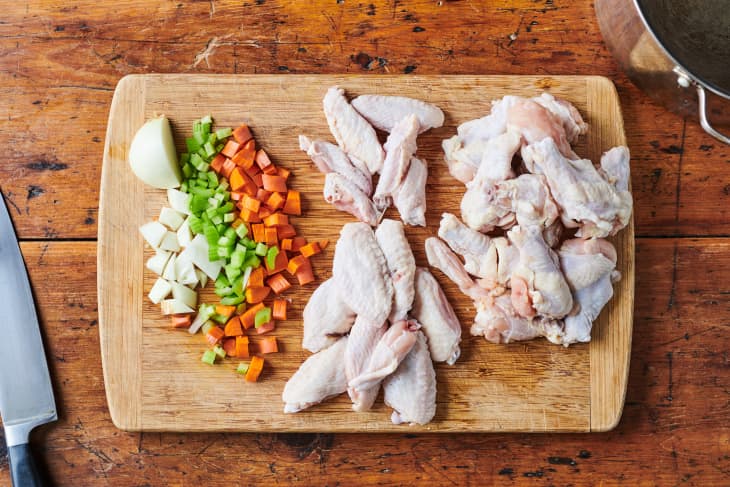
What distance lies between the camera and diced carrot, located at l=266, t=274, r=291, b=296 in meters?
2.56

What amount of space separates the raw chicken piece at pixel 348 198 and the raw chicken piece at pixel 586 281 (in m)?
0.80

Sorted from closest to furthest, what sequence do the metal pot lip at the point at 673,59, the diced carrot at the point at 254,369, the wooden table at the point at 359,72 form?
the metal pot lip at the point at 673,59 < the diced carrot at the point at 254,369 < the wooden table at the point at 359,72

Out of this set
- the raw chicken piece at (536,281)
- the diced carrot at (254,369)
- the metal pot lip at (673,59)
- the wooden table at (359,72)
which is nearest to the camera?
the metal pot lip at (673,59)

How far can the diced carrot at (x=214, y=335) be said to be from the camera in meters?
2.52

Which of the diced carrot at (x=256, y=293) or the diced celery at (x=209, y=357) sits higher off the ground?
the diced carrot at (x=256, y=293)

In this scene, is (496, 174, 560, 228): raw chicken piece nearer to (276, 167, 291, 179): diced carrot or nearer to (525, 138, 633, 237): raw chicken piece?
(525, 138, 633, 237): raw chicken piece

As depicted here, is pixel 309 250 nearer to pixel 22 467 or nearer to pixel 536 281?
pixel 536 281

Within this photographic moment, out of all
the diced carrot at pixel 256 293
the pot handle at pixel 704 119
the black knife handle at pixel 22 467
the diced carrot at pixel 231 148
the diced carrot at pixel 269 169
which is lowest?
the black knife handle at pixel 22 467

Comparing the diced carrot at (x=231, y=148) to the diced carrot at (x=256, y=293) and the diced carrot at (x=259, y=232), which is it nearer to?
the diced carrot at (x=259, y=232)

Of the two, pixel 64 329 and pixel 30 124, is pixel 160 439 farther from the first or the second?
pixel 30 124

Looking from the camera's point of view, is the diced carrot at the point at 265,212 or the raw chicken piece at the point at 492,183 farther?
the diced carrot at the point at 265,212

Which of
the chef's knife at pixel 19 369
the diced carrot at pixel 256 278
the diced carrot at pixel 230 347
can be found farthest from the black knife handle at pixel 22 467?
the diced carrot at pixel 256 278

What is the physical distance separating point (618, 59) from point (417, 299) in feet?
4.43

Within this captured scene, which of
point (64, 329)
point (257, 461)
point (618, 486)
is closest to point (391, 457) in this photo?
point (257, 461)
